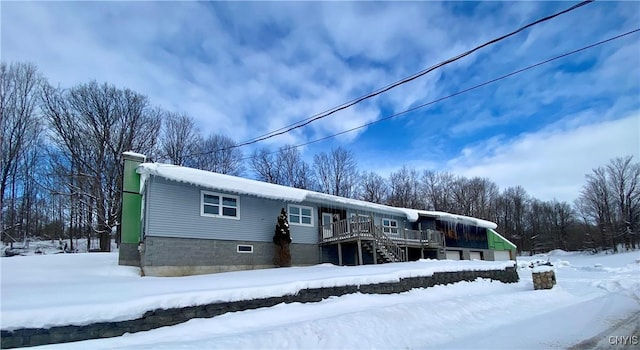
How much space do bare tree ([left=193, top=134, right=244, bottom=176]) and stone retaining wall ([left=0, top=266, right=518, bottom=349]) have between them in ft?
89.4

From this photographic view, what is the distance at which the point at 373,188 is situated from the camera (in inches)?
1833

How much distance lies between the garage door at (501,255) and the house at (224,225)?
1423 cm

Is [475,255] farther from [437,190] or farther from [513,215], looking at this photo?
[513,215]

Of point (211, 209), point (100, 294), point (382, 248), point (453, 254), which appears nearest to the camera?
point (100, 294)

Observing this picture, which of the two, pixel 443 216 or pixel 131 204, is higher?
pixel 131 204

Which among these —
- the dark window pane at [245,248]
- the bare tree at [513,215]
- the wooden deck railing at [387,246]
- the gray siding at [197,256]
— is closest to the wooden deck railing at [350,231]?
the wooden deck railing at [387,246]

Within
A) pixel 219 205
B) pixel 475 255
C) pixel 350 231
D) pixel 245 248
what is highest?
pixel 219 205

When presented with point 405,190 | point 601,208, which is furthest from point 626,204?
point 405,190

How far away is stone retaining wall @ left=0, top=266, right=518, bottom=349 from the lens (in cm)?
624

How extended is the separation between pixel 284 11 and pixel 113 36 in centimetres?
534

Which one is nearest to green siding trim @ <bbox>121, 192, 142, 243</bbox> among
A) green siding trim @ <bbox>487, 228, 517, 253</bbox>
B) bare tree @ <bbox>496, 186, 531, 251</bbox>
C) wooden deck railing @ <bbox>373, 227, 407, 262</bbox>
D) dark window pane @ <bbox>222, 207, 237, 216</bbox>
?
dark window pane @ <bbox>222, 207, 237, 216</bbox>

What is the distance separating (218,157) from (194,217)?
22.6 meters

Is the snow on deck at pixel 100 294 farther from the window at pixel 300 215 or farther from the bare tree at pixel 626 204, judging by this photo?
the bare tree at pixel 626 204

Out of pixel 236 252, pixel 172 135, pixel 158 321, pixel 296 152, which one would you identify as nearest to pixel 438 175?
pixel 296 152
